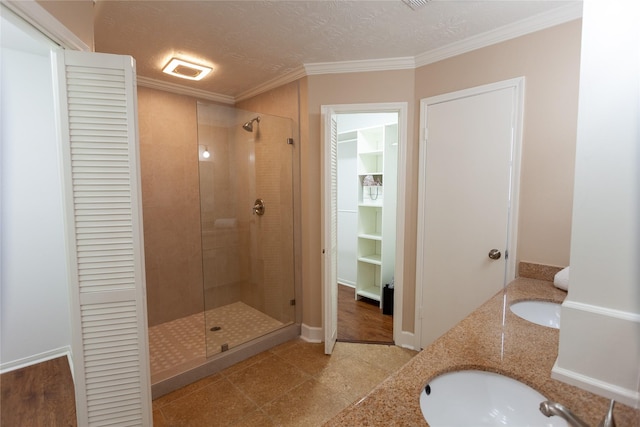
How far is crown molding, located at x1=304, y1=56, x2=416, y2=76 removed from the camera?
7.95ft

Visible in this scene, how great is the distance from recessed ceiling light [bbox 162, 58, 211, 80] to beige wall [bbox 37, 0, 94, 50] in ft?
3.12

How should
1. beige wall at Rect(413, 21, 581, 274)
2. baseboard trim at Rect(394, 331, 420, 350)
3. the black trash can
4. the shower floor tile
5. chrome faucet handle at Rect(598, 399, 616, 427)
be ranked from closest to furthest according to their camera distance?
chrome faucet handle at Rect(598, 399, 616, 427) → beige wall at Rect(413, 21, 581, 274) → the shower floor tile → baseboard trim at Rect(394, 331, 420, 350) → the black trash can

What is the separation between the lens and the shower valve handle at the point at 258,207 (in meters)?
2.97

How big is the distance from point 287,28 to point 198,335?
8.95 ft

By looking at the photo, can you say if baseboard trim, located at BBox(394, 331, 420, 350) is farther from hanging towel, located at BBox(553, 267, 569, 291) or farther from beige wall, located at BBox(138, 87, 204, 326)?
beige wall, located at BBox(138, 87, 204, 326)

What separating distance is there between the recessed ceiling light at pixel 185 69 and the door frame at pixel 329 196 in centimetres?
114

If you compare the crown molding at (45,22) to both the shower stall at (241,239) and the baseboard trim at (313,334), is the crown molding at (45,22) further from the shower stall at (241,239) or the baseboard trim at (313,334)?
the baseboard trim at (313,334)

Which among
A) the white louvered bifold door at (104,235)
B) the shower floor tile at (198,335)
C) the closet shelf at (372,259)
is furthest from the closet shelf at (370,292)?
the white louvered bifold door at (104,235)

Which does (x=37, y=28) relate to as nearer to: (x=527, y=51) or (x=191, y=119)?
(x=191, y=119)

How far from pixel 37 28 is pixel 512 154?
2.53 meters

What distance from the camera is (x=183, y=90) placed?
3078mm

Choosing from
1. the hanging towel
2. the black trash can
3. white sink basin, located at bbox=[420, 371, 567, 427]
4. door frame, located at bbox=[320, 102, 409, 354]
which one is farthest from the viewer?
the black trash can

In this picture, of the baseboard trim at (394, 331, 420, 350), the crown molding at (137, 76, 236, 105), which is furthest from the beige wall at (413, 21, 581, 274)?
the crown molding at (137, 76, 236, 105)

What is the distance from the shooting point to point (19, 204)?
1.62 meters
